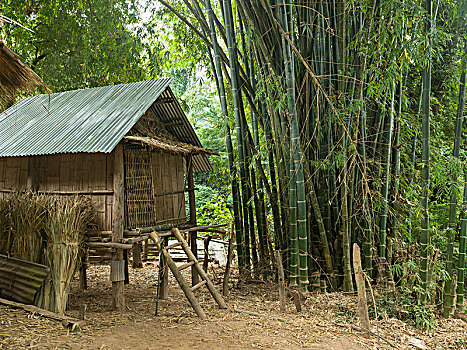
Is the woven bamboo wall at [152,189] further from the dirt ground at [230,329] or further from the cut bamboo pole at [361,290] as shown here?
the cut bamboo pole at [361,290]

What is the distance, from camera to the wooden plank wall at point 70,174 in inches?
213

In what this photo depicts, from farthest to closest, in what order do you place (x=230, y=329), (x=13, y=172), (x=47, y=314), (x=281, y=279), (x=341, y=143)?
(x=13, y=172), (x=341, y=143), (x=281, y=279), (x=47, y=314), (x=230, y=329)

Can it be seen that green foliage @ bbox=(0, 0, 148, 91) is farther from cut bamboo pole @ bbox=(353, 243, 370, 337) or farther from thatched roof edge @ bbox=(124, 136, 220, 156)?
cut bamboo pole @ bbox=(353, 243, 370, 337)

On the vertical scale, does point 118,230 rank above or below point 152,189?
below

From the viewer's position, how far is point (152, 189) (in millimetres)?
5902

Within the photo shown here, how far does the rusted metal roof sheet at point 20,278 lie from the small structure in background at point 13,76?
1.93 m

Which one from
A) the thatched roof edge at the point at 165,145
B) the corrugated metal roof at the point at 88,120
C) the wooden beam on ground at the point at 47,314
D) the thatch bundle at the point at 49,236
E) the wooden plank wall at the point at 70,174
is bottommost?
the wooden beam on ground at the point at 47,314

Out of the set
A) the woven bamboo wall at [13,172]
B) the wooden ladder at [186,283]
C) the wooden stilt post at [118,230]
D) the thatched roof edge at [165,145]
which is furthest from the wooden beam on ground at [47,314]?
the thatched roof edge at [165,145]

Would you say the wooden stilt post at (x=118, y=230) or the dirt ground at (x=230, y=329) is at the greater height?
the wooden stilt post at (x=118, y=230)

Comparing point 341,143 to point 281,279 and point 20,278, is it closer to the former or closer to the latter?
point 281,279

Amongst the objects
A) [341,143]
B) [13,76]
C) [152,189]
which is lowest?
[152,189]

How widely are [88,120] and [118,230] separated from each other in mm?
1765

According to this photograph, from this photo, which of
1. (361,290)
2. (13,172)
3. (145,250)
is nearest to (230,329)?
(361,290)

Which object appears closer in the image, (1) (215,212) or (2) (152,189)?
(2) (152,189)
